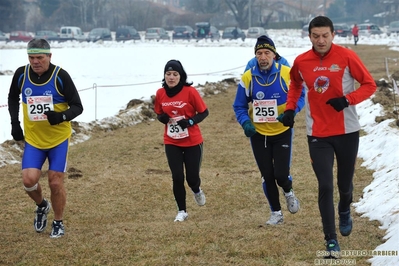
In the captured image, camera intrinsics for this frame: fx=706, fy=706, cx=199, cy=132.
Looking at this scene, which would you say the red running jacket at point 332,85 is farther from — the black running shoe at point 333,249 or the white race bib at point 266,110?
the white race bib at point 266,110

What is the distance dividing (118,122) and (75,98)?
32.0 ft

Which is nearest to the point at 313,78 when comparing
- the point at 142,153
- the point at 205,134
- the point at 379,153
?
the point at 379,153

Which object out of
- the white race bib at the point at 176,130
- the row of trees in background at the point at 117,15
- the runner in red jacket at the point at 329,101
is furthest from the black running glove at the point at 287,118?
the row of trees in background at the point at 117,15

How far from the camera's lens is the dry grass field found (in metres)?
6.11

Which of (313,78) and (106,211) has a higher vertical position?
(313,78)

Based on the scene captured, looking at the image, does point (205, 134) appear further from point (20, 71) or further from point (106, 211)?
point (20, 71)

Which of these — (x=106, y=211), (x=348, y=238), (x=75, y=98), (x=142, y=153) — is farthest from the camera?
(x=142, y=153)

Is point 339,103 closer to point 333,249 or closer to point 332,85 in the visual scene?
point 332,85

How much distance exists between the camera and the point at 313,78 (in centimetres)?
587

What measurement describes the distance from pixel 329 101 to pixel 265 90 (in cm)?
148

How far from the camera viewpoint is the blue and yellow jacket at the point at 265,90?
709 cm

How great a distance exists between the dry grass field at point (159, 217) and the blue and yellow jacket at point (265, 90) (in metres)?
1.02

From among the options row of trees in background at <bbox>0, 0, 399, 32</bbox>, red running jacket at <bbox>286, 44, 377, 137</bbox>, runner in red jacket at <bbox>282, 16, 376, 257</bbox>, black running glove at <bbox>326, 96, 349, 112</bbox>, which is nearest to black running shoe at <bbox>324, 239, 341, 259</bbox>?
runner in red jacket at <bbox>282, 16, 376, 257</bbox>

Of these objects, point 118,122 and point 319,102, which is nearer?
point 319,102
